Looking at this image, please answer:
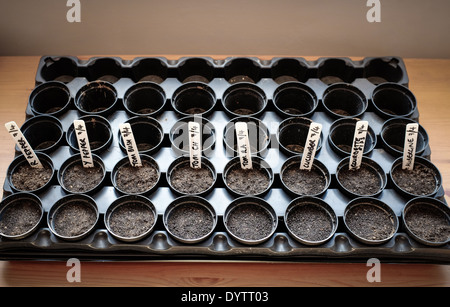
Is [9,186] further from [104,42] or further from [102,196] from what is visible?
[104,42]

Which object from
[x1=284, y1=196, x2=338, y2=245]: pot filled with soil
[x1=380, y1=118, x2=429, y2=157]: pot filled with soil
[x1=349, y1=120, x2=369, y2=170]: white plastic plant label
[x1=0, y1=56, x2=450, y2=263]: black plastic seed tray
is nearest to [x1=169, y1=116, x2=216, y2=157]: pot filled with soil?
[x1=0, y1=56, x2=450, y2=263]: black plastic seed tray

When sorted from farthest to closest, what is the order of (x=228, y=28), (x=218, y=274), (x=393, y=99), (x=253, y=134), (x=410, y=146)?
(x=228, y=28), (x=393, y=99), (x=253, y=134), (x=410, y=146), (x=218, y=274)

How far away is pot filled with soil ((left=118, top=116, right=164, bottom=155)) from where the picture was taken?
1440mm

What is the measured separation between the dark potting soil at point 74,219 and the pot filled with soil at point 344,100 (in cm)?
81

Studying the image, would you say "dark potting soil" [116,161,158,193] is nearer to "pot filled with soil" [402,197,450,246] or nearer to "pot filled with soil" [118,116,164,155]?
"pot filled with soil" [118,116,164,155]

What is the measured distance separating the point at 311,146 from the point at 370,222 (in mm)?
268

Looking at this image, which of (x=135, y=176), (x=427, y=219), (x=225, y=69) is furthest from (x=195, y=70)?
(x=427, y=219)

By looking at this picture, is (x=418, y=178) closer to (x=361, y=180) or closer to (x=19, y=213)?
(x=361, y=180)

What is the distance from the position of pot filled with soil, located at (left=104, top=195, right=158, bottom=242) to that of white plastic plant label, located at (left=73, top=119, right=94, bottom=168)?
0.57 feet

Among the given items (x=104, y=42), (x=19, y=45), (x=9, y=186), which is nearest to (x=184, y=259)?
(x=9, y=186)

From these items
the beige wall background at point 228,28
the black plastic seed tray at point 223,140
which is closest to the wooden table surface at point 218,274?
the black plastic seed tray at point 223,140

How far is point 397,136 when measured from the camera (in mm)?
1491

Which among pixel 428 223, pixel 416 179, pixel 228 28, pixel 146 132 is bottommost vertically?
pixel 428 223

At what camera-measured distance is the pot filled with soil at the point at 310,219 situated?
4.10 feet
